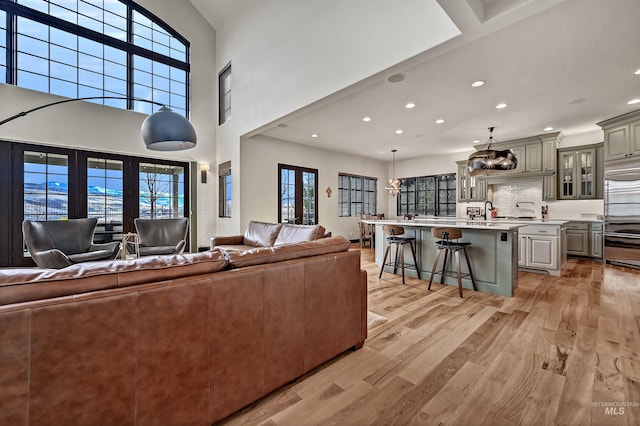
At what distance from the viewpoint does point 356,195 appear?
879 centimetres

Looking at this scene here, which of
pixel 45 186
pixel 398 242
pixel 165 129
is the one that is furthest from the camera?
pixel 45 186

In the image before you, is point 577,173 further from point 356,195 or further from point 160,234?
point 160,234

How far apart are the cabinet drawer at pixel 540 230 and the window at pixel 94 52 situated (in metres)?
7.34

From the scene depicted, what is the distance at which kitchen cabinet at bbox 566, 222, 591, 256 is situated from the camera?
5613 mm

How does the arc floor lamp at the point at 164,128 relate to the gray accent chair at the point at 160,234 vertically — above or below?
above

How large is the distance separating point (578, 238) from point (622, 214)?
0.98 metres

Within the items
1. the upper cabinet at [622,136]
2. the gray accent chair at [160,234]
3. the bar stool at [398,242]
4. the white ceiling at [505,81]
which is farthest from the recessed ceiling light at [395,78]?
the upper cabinet at [622,136]

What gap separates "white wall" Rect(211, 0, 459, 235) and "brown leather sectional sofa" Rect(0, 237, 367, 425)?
249 centimetres

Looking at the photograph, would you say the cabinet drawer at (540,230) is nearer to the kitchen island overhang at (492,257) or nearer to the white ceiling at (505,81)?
the kitchen island overhang at (492,257)

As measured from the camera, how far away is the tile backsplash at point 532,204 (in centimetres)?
591

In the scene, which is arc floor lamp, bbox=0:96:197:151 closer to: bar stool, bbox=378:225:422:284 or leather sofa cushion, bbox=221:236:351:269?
leather sofa cushion, bbox=221:236:351:269

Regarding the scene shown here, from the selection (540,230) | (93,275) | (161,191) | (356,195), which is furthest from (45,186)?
(540,230)

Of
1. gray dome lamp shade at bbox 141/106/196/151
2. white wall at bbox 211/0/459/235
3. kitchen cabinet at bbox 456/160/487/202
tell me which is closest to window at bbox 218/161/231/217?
white wall at bbox 211/0/459/235

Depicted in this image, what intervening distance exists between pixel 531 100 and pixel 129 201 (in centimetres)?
750
